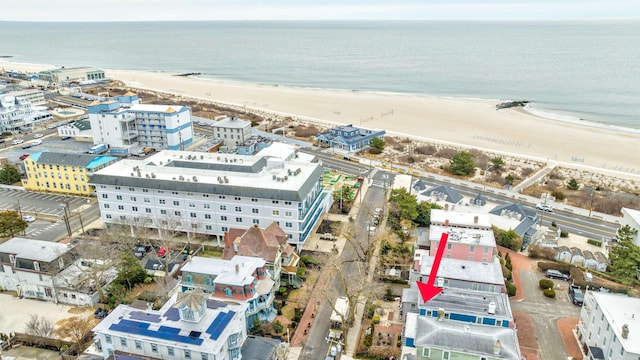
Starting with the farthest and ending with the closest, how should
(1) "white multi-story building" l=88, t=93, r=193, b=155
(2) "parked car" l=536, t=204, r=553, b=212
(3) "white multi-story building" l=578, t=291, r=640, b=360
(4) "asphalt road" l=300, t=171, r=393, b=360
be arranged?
(1) "white multi-story building" l=88, t=93, r=193, b=155, (2) "parked car" l=536, t=204, r=553, b=212, (4) "asphalt road" l=300, t=171, r=393, b=360, (3) "white multi-story building" l=578, t=291, r=640, b=360

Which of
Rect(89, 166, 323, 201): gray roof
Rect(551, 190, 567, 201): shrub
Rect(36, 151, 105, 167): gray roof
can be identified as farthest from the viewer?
Rect(551, 190, 567, 201): shrub

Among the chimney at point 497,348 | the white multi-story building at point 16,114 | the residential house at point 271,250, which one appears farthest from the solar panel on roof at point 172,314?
the white multi-story building at point 16,114

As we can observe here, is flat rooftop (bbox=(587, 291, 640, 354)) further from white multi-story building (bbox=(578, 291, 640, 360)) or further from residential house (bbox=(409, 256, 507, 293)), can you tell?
residential house (bbox=(409, 256, 507, 293))

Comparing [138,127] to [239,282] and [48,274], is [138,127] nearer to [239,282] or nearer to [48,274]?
[48,274]

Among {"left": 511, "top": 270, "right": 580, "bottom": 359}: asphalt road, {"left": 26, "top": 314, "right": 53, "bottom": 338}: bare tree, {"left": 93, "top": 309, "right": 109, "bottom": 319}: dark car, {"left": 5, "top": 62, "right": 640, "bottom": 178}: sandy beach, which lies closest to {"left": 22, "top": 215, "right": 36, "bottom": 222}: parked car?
{"left": 26, "top": 314, "right": 53, "bottom": 338}: bare tree

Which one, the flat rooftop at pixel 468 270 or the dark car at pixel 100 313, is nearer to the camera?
the flat rooftop at pixel 468 270

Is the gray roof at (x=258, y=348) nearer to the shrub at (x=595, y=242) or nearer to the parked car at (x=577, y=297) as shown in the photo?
the parked car at (x=577, y=297)

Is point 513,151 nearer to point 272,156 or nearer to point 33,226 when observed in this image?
point 272,156
